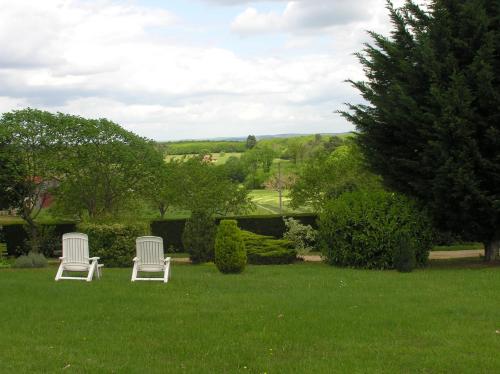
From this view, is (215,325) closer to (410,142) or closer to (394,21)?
(410,142)

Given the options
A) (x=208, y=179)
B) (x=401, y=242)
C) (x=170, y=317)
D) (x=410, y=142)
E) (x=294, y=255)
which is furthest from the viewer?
(x=208, y=179)

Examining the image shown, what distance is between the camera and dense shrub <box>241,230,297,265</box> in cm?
1978

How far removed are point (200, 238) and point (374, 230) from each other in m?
6.25

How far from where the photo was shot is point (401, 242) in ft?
49.7

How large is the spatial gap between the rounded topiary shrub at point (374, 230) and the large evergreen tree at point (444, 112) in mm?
636

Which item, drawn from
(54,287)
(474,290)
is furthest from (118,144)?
(474,290)

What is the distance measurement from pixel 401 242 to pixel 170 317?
26.8 ft

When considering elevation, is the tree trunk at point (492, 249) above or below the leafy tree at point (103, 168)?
below

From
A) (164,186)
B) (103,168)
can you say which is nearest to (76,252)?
(103,168)

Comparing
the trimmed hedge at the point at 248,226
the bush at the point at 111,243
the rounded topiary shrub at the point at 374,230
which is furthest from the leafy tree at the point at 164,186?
the rounded topiary shrub at the point at 374,230

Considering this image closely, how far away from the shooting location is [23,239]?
2592 centimetres

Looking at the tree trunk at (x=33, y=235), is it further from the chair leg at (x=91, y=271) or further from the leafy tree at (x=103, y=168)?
the chair leg at (x=91, y=271)

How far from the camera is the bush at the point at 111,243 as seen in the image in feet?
62.5

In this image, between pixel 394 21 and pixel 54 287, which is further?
pixel 394 21
